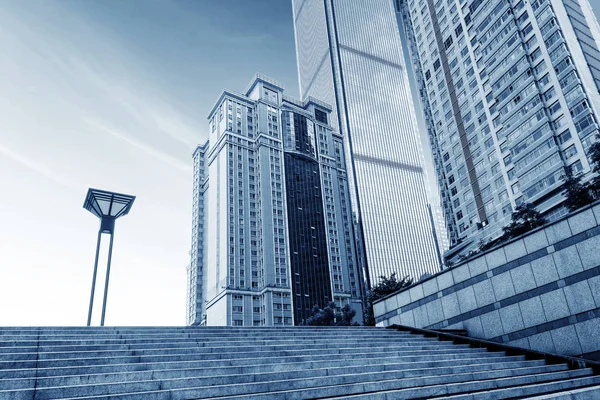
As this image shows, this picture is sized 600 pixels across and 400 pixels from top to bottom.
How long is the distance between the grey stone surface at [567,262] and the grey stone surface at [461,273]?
3.77m

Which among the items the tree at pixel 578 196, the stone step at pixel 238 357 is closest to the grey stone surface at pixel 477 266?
the stone step at pixel 238 357

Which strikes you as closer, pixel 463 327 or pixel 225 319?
pixel 463 327

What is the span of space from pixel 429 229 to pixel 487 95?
8863 centimetres

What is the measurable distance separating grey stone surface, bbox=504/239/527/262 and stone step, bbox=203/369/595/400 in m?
6.23

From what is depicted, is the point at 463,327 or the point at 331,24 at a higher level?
the point at 331,24

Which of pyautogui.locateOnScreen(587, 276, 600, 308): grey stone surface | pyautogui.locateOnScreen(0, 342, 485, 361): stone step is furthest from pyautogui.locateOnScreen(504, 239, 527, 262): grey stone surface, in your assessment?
pyautogui.locateOnScreen(0, 342, 485, 361): stone step

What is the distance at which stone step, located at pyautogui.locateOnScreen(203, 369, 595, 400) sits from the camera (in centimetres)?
750

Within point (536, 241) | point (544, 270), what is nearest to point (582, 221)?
point (536, 241)

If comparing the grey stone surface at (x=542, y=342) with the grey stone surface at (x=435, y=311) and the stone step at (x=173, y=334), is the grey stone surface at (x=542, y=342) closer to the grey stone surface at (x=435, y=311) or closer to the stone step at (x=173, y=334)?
the grey stone surface at (x=435, y=311)

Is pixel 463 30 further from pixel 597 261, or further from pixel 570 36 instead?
pixel 597 261

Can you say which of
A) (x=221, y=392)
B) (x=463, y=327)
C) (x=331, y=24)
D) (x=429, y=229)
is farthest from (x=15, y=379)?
(x=331, y=24)

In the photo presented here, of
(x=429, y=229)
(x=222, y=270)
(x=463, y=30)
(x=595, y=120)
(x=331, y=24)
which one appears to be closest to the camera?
(x=595, y=120)

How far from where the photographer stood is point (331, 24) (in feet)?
537

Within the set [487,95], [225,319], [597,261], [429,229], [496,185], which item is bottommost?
[597,261]
